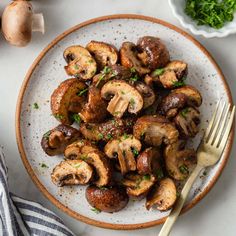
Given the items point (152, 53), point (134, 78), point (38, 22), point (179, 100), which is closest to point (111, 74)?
point (134, 78)

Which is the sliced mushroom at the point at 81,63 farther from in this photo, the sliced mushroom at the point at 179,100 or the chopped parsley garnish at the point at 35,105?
the sliced mushroom at the point at 179,100

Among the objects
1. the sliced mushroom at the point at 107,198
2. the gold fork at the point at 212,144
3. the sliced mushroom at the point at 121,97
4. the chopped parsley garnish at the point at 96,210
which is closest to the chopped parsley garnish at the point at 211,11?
the gold fork at the point at 212,144

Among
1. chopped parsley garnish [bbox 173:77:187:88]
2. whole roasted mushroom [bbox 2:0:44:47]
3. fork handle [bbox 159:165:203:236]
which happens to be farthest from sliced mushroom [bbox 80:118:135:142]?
whole roasted mushroom [bbox 2:0:44:47]

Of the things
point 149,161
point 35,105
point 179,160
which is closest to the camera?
point 149,161

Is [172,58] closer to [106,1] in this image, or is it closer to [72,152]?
[106,1]

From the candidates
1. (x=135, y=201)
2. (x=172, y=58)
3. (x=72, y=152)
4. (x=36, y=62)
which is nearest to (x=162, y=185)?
(x=135, y=201)

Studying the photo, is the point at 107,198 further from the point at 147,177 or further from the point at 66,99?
the point at 66,99

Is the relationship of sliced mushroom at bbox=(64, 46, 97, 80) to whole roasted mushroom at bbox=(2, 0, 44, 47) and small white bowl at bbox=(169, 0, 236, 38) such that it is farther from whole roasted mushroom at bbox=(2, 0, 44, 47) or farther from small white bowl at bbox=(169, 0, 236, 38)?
small white bowl at bbox=(169, 0, 236, 38)
